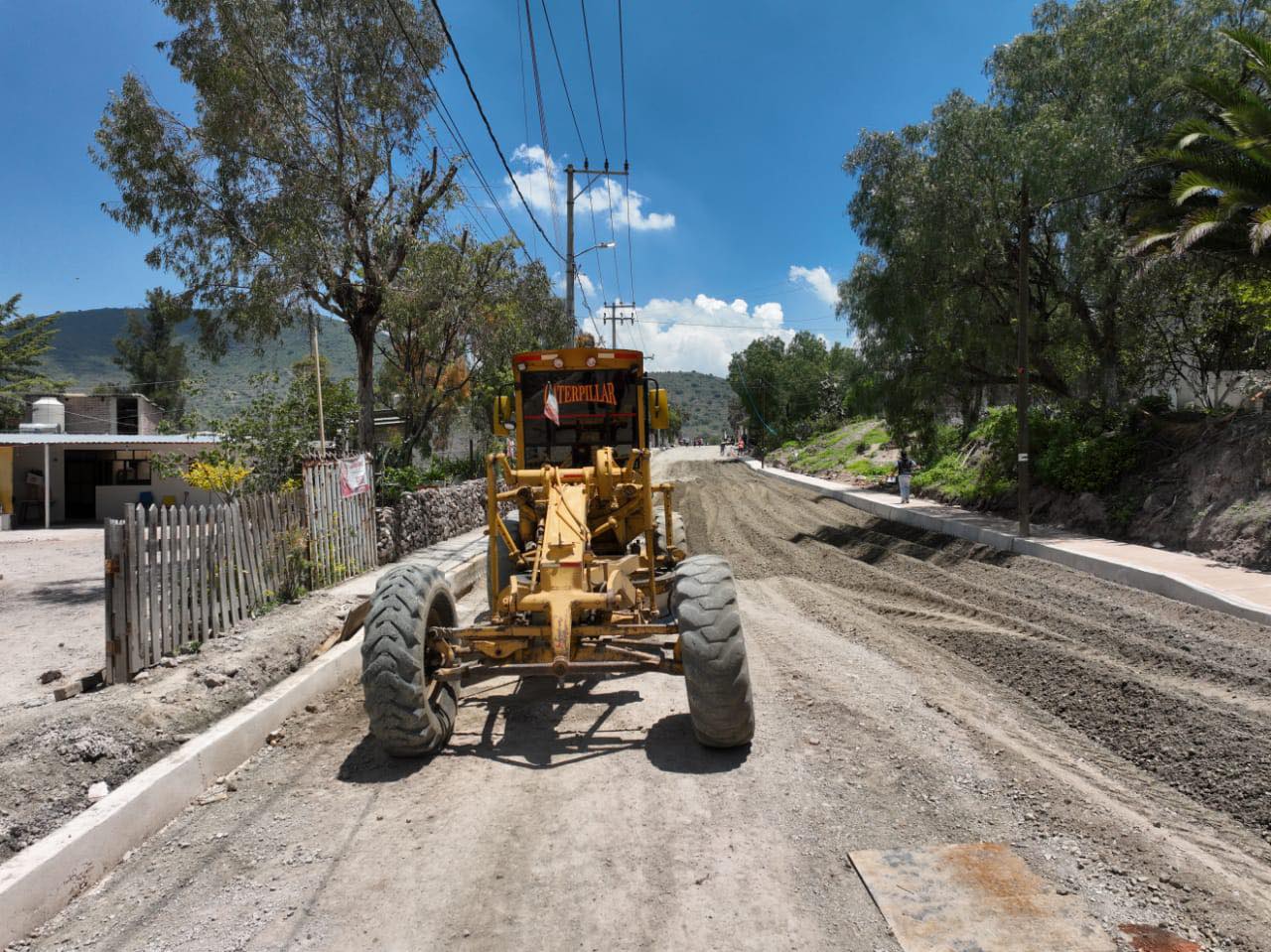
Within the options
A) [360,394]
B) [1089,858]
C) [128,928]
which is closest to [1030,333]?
[360,394]

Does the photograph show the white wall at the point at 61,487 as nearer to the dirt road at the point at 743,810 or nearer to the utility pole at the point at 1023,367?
the dirt road at the point at 743,810

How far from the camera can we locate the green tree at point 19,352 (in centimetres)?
3638

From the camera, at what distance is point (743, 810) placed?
4.08 metres

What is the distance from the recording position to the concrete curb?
10.5ft

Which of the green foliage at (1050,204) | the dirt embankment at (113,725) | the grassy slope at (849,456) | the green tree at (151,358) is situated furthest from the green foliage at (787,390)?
the dirt embankment at (113,725)

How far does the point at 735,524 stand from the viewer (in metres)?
18.6

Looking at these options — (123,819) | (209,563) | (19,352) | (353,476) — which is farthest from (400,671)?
(19,352)

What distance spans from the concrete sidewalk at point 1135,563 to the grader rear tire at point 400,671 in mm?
7801

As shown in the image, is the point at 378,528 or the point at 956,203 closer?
the point at 378,528

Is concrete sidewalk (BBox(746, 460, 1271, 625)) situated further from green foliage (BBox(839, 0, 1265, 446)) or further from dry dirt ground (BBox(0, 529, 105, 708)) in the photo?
dry dirt ground (BBox(0, 529, 105, 708))

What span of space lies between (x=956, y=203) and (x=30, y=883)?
16.9 metres

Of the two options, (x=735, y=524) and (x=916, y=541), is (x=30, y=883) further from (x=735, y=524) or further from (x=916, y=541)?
(x=735, y=524)

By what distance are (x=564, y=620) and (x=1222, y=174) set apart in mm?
13413

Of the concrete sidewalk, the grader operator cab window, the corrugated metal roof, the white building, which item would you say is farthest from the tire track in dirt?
the white building
